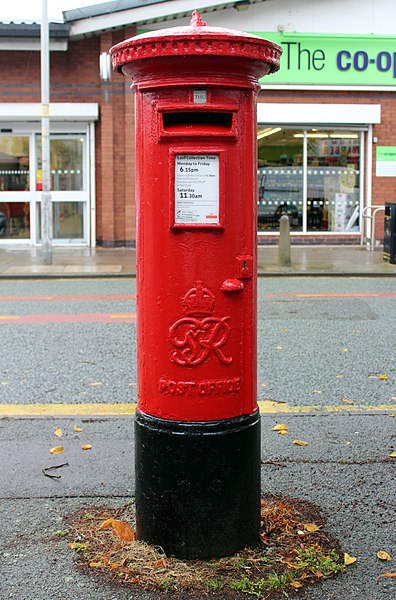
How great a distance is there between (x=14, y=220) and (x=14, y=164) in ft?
4.58

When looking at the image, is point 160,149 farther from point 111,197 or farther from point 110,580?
point 111,197

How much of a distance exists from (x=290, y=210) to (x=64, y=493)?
16.6 m

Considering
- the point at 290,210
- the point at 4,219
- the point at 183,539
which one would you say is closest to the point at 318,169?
the point at 290,210

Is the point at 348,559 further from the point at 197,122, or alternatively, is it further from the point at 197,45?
the point at 197,45

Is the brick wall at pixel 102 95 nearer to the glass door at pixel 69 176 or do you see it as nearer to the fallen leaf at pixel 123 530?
the glass door at pixel 69 176

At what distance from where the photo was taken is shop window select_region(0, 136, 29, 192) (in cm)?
2003

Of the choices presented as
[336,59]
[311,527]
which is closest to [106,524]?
[311,527]

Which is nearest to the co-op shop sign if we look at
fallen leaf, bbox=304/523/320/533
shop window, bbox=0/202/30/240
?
shop window, bbox=0/202/30/240

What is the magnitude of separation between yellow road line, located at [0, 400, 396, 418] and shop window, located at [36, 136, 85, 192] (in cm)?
1446

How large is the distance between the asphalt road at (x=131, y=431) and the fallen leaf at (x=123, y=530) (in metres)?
0.25

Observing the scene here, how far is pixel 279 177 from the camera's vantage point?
20.3m

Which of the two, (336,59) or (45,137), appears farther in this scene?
(336,59)

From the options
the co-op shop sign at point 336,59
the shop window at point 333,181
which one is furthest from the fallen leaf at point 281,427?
the shop window at point 333,181

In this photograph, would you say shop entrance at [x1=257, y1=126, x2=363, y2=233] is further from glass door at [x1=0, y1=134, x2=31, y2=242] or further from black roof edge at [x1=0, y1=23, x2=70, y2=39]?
glass door at [x1=0, y1=134, x2=31, y2=242]
